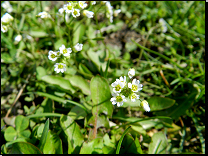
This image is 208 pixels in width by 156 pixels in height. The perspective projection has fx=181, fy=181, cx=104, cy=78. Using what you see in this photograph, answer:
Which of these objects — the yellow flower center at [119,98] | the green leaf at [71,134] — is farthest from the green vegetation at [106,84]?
the yellow flower center at [119,98]

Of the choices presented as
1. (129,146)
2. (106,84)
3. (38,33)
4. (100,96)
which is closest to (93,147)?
(129,146)

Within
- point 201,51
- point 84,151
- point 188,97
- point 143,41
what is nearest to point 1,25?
point 84,151

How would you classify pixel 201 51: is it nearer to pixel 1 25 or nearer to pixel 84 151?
pixel 84 151

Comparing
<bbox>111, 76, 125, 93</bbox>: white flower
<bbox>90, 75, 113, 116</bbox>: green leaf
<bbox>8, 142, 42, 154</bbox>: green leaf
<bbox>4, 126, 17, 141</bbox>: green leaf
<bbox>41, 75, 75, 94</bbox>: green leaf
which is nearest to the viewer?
<bbox>111, 76, 125, 93</bbox>: white flower

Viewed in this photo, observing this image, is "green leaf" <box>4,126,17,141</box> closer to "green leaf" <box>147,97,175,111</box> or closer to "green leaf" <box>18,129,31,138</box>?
"green leaf" <box>18,129,31,138</box>

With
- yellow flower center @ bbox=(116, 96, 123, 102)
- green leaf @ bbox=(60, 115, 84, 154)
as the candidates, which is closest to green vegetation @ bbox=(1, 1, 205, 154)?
green leaf @ bbox=(60, 115, 84, 154)

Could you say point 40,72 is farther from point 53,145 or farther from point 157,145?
point 157,145
